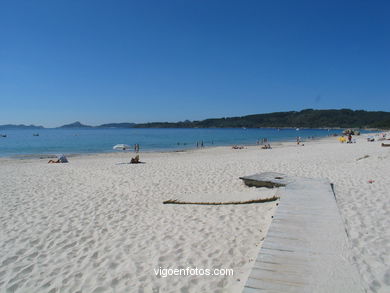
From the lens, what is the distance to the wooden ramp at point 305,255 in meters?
3.12

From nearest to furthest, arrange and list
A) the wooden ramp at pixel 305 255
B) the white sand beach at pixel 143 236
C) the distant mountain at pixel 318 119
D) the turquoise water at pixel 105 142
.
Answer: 1. the wooden ramp at pixel 305 255
2. the white sand beach at pixel 143 236
3. the turquoise water at pixel 105 142
4. the distant mountain at pixel 318 119

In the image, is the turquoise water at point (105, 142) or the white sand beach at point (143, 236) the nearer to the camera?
the white sand beach at point (143, 236)

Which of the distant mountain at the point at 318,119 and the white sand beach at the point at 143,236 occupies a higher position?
the distant mountain at the point at 318,119

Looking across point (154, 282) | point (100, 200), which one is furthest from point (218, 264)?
point (100, 200)

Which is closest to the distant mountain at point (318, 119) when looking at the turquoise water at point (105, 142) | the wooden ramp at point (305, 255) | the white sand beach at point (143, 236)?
the turquoise water at point (105, 142)

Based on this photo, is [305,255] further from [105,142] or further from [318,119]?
[318,119]

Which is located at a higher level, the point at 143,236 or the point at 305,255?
the point at 305,255

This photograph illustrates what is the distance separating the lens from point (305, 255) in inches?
148

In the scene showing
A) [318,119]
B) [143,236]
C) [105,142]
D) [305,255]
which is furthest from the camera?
[318,119]

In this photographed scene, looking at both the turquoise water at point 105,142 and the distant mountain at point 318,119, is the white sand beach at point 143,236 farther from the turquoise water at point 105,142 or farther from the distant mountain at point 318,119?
the distant mountain at point 318,119

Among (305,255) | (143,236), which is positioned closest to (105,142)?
(143,236)

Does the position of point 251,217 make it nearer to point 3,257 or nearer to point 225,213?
point 225,213

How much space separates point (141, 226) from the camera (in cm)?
611

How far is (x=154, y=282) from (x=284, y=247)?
185 centimetres
